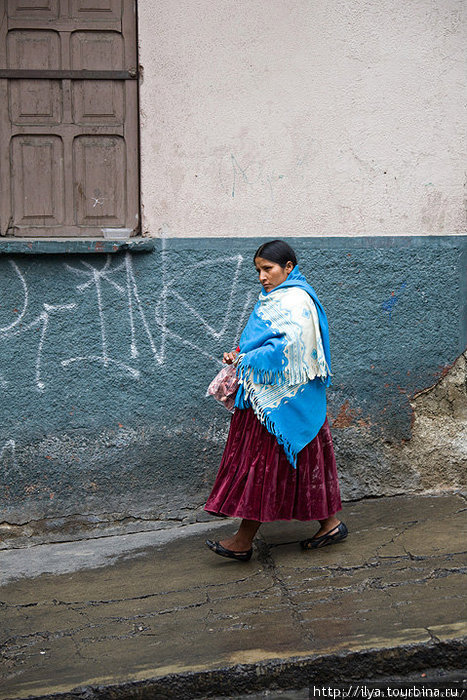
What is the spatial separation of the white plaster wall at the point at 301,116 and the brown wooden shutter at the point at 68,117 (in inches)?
5.2

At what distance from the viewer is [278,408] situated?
3.55m

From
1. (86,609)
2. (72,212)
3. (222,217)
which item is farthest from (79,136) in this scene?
(86,609)

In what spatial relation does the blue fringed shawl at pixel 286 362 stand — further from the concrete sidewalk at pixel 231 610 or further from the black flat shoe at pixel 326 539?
the concrete sidewalk at pixel 231 610

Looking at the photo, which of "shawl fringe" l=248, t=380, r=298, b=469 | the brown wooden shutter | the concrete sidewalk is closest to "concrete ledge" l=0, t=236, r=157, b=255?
the brown wooden shutter

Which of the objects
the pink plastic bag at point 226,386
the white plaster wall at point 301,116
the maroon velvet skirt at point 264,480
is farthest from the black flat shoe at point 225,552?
the white plaster wall at point 301,116

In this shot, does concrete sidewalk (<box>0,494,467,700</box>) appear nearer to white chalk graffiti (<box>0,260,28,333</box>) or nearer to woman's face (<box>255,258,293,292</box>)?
white chalk graffiti (<box>0,260,28,333</box>)

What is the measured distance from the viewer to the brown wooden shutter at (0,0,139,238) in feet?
13.9

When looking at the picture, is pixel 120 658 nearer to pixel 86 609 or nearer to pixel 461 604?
pixel 86 609

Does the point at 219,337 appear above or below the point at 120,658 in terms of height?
above

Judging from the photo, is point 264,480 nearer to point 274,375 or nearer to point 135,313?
point 274,375

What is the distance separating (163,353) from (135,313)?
0.27m

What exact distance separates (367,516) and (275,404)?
1.12 m

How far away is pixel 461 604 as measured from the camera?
124 inches

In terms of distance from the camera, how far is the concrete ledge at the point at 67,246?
4.09 m
